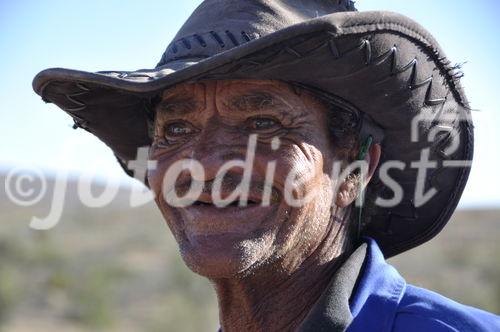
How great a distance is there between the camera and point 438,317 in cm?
298

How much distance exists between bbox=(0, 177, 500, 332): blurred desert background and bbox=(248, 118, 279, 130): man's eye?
63.6ft

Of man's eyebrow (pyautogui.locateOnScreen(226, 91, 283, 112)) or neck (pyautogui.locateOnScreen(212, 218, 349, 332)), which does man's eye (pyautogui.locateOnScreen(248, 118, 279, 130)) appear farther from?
neck (pyautogui.locateOnScreen(212, 218, 349, 332))

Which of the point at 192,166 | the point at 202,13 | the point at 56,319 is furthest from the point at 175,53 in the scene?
the point at 56,319

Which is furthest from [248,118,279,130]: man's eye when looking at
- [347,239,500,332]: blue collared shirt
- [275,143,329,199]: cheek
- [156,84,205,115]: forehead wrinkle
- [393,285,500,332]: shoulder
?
[393,285,500,332]: shoulder

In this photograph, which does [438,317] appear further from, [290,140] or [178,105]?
[178,105]

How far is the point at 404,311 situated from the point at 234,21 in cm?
135

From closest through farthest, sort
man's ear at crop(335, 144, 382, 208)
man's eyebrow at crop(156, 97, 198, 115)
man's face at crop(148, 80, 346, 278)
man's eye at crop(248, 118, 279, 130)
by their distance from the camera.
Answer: man's face at crop(148, 80, 346, 278), man's eye at crop(248, 118, 279, 130), man's eyebrow at crop(156, 97, 198, 115), man's ear at crop(335, 144, 382, 208)

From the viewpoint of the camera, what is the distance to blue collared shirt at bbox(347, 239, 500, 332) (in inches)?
117

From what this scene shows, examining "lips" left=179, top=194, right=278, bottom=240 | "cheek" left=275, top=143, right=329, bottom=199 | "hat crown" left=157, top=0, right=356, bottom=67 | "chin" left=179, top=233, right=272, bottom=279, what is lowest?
"chin" left=179, top=233, right=272, bottom=279

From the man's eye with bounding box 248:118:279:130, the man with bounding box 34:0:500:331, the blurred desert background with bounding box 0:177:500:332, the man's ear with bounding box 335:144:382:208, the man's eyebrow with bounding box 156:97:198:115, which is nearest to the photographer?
the man with bounding box 34:0:500:331

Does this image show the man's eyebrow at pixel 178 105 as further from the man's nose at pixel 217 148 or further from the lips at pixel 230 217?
the lips at pixel 230 217

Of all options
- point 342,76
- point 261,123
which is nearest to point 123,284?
point 261,123

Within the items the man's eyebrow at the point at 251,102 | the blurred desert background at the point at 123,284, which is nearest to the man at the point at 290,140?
the man's eyebrow at the point at 251,102

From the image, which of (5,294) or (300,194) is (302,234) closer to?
(300,194)
